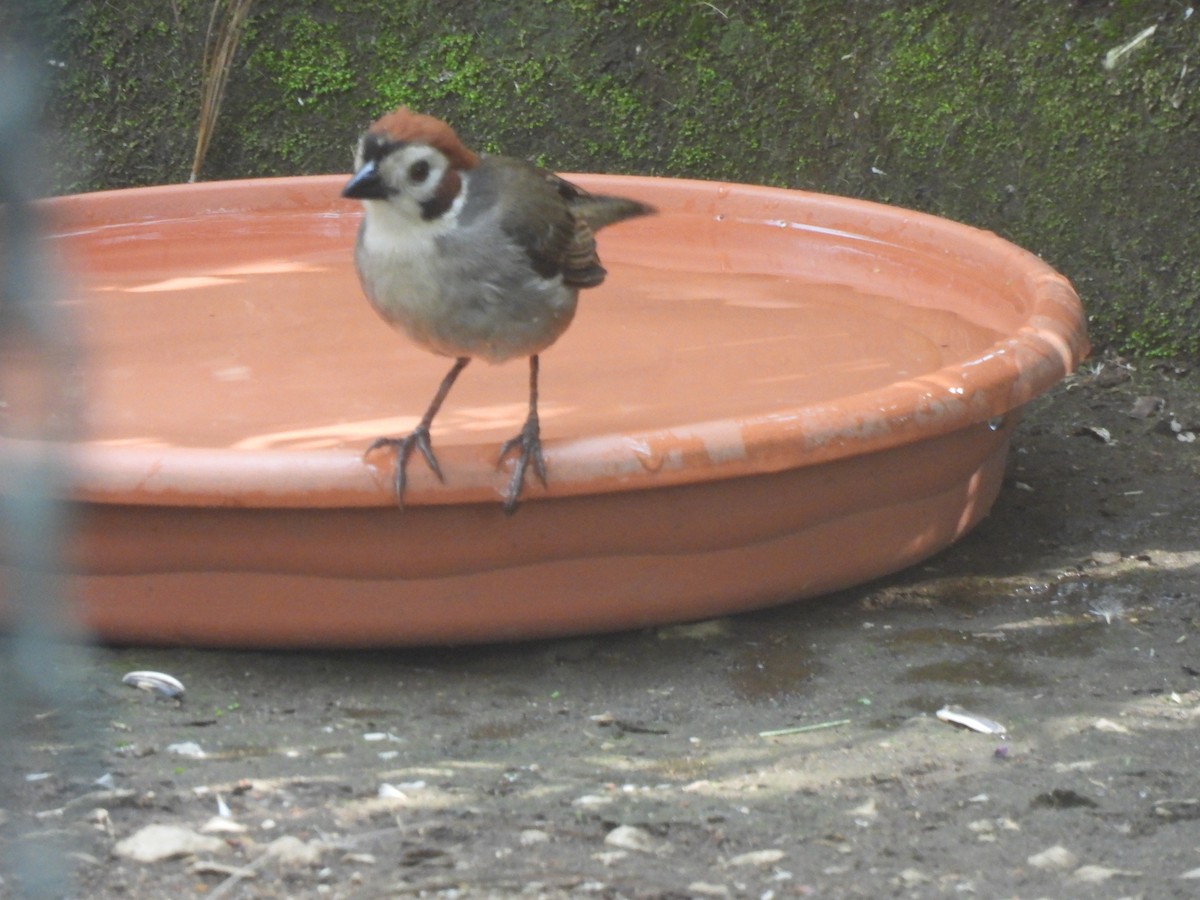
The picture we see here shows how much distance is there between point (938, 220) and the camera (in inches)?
203

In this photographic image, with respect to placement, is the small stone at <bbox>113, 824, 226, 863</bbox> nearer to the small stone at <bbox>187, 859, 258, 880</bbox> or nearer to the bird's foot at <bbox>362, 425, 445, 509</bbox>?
the small stone at <bbox>187, 859, 258, 880</bbox>

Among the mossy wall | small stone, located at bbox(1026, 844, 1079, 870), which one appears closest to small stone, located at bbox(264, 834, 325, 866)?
small stone, located at bbox(1026, 844, 1079, 870)

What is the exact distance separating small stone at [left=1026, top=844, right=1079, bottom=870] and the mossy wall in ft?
12.0

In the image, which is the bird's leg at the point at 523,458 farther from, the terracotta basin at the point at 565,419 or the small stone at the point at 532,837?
the small stone at the point at 532,837

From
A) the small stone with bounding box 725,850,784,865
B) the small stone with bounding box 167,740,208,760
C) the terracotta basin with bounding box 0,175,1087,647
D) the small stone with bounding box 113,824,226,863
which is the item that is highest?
the terracotta basin with bounding box 0,175,1087,647

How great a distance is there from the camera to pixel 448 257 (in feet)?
11.2

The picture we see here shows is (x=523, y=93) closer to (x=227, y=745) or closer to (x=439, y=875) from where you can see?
(x=227, y=745)

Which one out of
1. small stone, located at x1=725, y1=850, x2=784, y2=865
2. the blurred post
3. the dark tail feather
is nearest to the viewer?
the blurred post

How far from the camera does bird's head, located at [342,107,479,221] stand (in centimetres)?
331

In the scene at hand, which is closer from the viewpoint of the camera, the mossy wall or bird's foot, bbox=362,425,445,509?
bird's foot, bbox=362,425,445,509

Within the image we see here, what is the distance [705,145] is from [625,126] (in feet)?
1.07

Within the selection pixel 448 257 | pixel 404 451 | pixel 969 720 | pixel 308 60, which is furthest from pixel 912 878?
pixel 308 60

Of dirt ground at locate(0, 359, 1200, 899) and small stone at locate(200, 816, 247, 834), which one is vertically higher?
small stone at locate(200, 816, 247, 834)

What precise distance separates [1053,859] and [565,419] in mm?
1920
